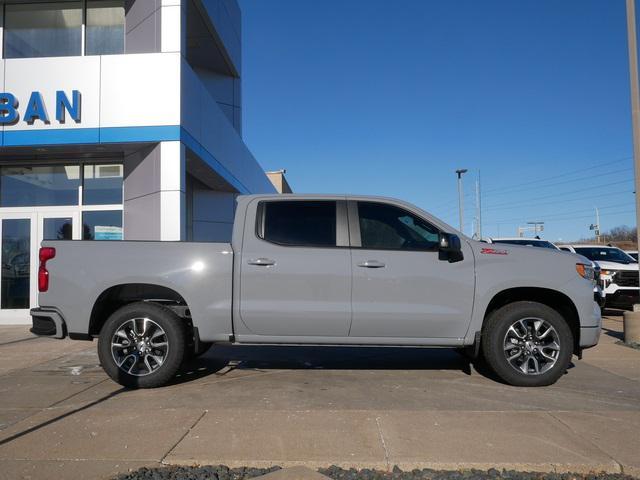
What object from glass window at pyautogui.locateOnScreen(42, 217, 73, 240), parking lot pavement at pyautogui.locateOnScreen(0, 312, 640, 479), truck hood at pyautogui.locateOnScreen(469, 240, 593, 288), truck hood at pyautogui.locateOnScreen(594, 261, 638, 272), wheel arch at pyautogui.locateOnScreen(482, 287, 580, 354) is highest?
glass window at pyautogui.locateOnScreen(42, 217, 73, 240)

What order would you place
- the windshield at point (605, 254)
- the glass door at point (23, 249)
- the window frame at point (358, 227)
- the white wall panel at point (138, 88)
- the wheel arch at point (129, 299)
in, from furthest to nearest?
the windshield at point (605, 254), the glass door at point (23, 249), the white wall panel at point (138, 88), the wheel arch at point (129, 299), the window frame at point (358, 227)

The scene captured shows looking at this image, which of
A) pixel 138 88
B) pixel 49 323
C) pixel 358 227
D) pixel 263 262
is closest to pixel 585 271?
pixel 358 227

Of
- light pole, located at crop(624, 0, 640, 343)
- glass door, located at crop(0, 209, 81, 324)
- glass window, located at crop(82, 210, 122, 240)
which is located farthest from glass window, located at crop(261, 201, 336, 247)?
glass door, located at crop(0, 209, 81, 324)

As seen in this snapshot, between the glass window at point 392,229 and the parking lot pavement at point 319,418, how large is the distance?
1.53 meters

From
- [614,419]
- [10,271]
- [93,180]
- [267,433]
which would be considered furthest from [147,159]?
[614,419]

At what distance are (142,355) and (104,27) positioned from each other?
888 cm

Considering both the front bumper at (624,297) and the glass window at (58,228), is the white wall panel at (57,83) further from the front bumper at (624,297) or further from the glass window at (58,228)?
the front bumper at (624,297)

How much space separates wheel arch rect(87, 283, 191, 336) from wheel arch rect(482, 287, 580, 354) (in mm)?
3333

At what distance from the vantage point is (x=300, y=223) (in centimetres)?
567

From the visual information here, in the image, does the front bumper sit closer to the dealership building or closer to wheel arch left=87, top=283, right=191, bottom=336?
the dealership building

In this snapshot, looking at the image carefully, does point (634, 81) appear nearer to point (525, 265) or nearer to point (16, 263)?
point (525, 265)

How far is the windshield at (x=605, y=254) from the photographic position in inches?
506

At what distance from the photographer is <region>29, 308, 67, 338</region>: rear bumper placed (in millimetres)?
5520

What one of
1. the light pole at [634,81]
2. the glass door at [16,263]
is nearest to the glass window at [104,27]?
the glass door at [16,263]
